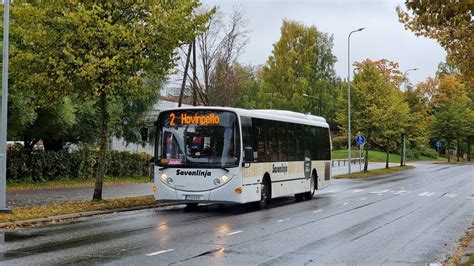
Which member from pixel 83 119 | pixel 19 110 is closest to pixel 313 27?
pixel 83 119

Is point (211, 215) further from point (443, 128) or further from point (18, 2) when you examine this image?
point (443, 128)

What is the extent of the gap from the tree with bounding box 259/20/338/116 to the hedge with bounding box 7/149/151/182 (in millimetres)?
35895

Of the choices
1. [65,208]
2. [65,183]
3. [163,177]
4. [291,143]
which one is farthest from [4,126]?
[65,183]

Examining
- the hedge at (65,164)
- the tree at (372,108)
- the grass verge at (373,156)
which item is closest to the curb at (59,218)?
the hedge at (65,164)

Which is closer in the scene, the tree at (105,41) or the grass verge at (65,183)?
the tree at (105,41)

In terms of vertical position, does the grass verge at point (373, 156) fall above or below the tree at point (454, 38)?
below

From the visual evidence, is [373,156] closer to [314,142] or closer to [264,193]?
[314,142]

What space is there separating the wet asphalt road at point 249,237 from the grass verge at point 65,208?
0.94m

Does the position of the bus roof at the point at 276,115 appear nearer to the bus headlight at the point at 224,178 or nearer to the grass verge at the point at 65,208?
the bus headlight at the point at 224,178

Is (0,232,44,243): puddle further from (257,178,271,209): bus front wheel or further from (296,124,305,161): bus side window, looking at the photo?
(296,124,305,161): bus side window

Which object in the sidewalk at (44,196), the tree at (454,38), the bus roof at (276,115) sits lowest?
the sidewalk at (44,196)

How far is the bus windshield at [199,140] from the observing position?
17641 millimetres

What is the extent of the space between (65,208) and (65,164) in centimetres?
1561

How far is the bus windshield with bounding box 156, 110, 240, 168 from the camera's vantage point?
57.9 feet
